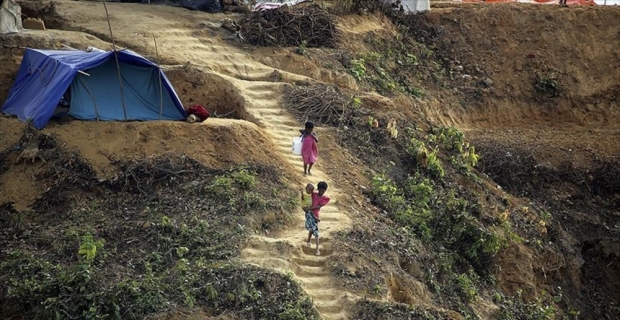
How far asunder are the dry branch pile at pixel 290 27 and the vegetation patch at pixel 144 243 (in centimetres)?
512

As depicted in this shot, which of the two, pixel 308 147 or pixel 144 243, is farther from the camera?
pixel 308 147

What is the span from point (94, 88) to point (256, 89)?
3.00 metres

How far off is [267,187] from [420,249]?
7.13ft

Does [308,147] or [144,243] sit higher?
[308,147]

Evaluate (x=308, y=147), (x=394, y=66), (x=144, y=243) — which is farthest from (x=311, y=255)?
(x=394, y=66)

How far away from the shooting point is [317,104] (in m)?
15.8

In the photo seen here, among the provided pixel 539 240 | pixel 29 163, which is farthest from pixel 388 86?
pixel 29 163

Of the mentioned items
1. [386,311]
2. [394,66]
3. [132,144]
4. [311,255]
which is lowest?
[386,311]

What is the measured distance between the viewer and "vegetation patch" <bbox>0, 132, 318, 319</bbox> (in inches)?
403

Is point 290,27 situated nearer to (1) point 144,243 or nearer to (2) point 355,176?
(2) point 355,176

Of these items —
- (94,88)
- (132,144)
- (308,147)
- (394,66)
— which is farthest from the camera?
(394,66)

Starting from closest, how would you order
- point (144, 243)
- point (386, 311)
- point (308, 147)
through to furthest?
point (386, 311) < point (144, 243) < point (308, 147)

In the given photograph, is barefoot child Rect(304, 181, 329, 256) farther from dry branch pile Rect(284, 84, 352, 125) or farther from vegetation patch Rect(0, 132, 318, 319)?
dry branch pile Rect(284, 84, 352, 125)

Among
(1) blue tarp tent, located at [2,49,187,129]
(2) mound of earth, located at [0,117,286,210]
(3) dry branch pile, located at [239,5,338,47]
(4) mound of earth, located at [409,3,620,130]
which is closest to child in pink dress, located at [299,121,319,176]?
(2) mound of earth, located at [0,117,286,210]
